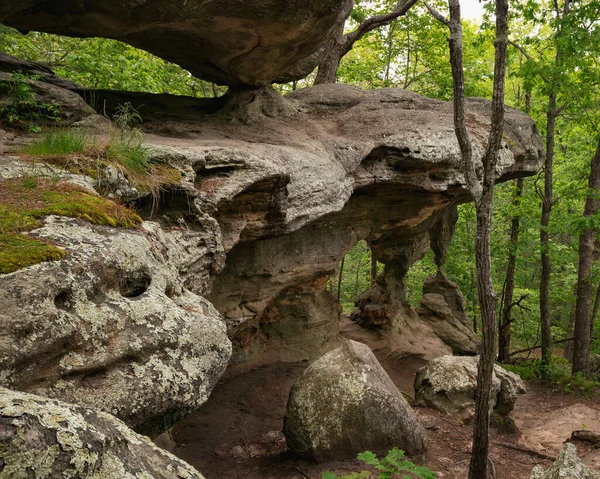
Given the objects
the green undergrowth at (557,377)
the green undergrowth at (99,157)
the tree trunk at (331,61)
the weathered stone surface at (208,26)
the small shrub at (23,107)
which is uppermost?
the tree trunk at (331,61)

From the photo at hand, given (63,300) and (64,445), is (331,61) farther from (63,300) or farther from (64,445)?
(64,445)

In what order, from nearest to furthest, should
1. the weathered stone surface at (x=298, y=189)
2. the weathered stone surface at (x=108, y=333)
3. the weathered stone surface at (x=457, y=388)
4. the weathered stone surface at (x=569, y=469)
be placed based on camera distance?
the weathered stone surface at (x=108, y=333)
the weathered stone surface at (x=569, y=469)
the weathered stone surface at (x=298, y=189)
the weathered stone surface at (x=457, y=388)

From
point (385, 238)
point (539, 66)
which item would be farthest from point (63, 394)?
point (539, 66)

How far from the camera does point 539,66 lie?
1300 centimetres

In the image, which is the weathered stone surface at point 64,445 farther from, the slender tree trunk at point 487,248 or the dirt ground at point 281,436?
the slender tree trunk at point 487,248

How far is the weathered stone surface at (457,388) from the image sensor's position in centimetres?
986

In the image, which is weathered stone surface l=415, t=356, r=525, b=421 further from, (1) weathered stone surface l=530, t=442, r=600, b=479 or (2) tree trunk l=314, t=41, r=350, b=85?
A: (2) tree trunk l=314, t=41, r=350, b=85

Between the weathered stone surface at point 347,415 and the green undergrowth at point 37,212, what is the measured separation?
12.3ft

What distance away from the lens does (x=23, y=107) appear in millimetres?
7262

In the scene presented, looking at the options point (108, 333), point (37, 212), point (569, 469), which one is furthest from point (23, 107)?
point (569, 469)

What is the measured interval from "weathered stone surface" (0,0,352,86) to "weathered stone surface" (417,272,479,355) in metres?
10.4

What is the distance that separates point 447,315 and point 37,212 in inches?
586

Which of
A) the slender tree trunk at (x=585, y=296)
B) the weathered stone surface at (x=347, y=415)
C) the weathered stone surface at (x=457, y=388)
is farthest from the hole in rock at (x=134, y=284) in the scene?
the slender tree trunk at (x=585, y=296)

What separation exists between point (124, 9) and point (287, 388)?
783 cm
